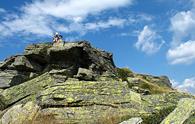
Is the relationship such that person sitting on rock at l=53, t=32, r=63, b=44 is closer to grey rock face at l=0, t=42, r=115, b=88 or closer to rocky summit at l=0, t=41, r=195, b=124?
grey rock face at l=0, t=42, r=115, b=88

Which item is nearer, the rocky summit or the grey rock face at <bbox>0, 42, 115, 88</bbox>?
the rocky summit

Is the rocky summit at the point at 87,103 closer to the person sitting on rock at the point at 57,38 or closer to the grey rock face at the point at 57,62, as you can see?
the grey rock face at the point at 57,62

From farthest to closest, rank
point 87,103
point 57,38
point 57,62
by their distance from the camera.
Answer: point 57,38, point 57,62, point 87,103

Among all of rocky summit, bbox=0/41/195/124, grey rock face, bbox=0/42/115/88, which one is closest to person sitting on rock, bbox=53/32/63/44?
grey rock face, bbox=0/42/115/88

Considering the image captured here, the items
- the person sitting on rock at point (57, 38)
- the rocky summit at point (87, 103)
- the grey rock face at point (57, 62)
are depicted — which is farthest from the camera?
the person sitting on rock at point (57, 38)

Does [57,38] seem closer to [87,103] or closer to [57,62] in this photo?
[57,62]

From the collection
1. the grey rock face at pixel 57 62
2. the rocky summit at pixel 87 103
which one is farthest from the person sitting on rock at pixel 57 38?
the rocky summit at pixel 87 103

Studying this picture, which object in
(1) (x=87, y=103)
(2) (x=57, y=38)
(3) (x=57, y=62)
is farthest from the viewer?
(2) (x=57, y=38)

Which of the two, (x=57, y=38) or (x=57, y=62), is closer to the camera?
(x=57, y=62)

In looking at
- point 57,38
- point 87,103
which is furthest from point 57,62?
point 87,103

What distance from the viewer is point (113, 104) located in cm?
3030

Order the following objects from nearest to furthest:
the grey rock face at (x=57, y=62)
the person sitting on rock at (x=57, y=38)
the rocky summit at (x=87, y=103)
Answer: the rocky summit at (x=87, y=103), the grey rock face at (x=57, y=62), the person sitting on rock at (x=57, y=38)

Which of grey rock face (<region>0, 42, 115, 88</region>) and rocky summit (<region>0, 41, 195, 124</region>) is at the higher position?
grey rock face (<region>0, 42, 115, 88</region>)

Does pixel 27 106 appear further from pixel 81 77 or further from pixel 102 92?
pixel 81 77
